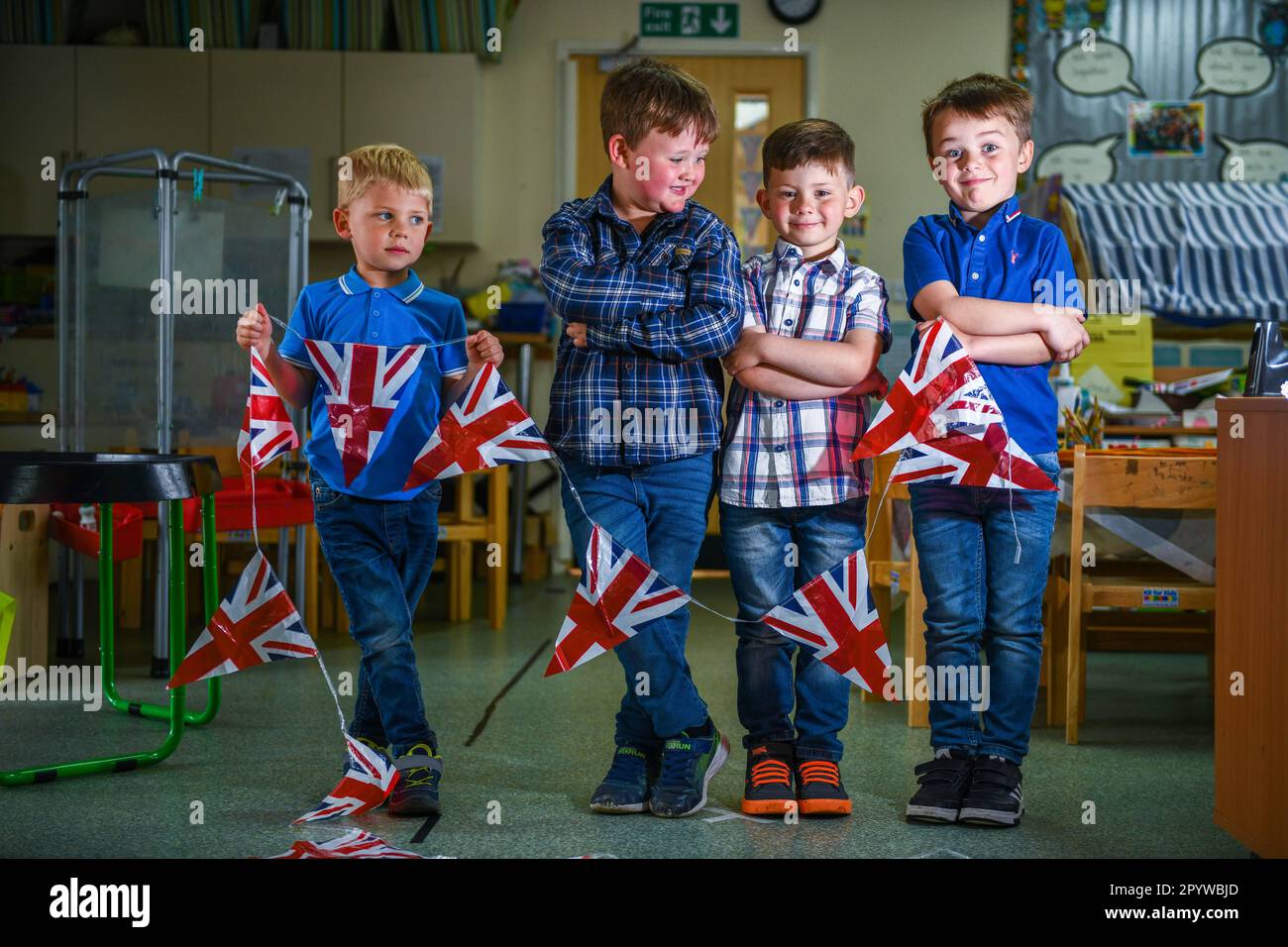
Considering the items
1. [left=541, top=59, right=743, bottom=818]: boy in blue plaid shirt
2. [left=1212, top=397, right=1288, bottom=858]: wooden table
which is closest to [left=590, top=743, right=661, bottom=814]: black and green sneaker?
[left=541, top=59, right=743, bottom=818]: boy in blue plaid shirt

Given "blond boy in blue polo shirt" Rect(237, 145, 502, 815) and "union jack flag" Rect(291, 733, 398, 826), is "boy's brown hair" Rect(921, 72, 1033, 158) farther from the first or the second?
"union jack flag" Rect(291, 733, 398, 826)

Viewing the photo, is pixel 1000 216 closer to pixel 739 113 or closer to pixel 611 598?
pixel 611 598

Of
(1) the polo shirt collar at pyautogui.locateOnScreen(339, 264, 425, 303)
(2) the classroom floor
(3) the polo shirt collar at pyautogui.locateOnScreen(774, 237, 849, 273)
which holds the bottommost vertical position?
(2) the classroom floor

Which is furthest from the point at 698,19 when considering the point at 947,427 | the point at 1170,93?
the point at 947,427

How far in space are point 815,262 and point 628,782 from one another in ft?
3.28

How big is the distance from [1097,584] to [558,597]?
9.03 ft

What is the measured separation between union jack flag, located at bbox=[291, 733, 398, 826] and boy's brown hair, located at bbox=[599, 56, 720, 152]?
1.14 m

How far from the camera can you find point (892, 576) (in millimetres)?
3500

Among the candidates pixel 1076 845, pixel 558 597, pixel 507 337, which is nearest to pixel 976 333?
pixel 1076 845

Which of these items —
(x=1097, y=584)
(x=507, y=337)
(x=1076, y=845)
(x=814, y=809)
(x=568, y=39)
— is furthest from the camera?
(x=568, y=39)

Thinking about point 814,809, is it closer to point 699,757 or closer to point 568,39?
point 699,757

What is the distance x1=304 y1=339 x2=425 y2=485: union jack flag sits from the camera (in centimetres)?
236

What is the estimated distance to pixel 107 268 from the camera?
399cm

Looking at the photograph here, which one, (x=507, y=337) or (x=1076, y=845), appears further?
(x=507, y=337)
